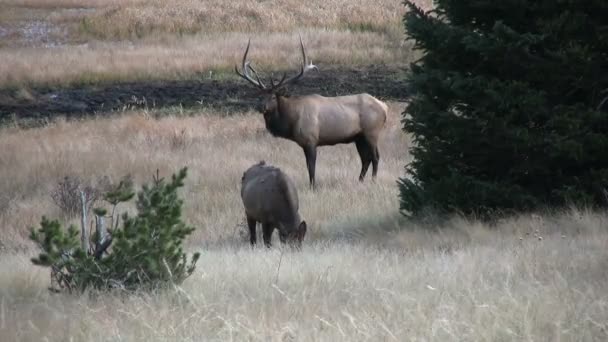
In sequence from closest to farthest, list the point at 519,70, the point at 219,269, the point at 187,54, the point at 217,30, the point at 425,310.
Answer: the point at 425,310 < the point at 219,269 < the point at 519,70 < the point at 187,54 < the point at 217,30

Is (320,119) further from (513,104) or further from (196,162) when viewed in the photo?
(513,104)

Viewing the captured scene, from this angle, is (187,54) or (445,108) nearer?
(445,108)

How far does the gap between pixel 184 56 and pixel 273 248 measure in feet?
74.3

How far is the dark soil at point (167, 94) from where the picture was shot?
25828mm

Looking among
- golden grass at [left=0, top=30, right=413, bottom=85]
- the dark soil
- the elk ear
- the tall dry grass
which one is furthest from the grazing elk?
golden grass at [left=0, top=30, right=413, bottom=85]

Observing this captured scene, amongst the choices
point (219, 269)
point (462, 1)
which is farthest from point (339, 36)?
point (219, 269)

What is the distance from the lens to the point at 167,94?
27.3 metres

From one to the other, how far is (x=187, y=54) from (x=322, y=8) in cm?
1273

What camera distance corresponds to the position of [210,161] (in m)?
18.1

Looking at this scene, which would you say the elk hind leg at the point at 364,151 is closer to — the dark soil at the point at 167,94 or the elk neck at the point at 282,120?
the elk neck at the point at 282,120

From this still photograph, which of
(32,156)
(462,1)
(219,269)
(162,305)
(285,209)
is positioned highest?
(462,1)

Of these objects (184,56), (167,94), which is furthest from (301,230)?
(184,56)

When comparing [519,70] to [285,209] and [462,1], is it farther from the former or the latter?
[285,209]

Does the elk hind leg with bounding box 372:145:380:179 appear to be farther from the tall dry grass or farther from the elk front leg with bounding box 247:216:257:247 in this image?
the elk front leg with bounding box 247:216:257:247
